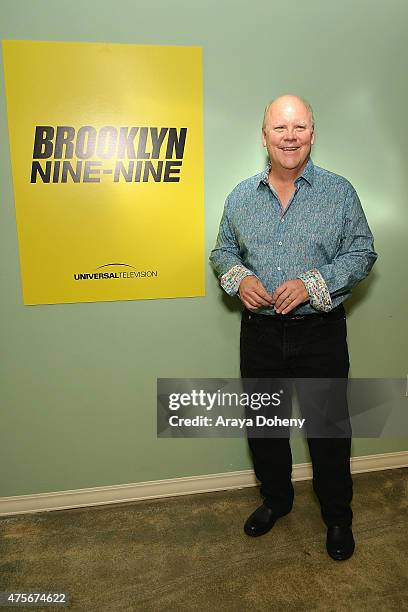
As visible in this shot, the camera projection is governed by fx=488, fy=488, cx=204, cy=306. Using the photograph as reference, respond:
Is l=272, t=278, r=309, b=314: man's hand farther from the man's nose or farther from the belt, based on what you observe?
the man's nose

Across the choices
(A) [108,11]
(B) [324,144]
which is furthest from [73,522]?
(A) [108,11]

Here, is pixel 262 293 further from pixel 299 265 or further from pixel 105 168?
pixel 105 168

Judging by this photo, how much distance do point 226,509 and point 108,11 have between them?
2.12 m

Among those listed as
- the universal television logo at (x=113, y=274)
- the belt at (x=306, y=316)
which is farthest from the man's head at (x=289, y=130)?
the universal television logo at (x=113, y=274)

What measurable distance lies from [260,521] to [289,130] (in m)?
1.55

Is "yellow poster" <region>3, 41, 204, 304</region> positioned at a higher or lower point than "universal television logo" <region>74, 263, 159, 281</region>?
higher

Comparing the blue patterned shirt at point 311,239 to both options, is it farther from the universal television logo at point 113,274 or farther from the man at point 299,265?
the universal television logo at point 113,274

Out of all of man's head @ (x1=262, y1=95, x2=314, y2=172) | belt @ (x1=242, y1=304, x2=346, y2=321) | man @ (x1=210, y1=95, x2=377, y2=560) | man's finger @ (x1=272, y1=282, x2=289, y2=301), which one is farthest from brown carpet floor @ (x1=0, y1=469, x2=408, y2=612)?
man's head @ (x1=262, y1=95, x2=314, y2=172)

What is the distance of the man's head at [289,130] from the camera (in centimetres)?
172

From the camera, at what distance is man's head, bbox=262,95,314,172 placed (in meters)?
1.72

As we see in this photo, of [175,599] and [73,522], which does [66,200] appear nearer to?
[73,522]

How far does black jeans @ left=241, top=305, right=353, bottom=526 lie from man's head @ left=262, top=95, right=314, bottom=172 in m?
0.58

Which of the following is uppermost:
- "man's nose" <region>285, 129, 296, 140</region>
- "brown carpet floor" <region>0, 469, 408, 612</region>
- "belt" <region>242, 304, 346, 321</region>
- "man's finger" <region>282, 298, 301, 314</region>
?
"man's nose" <region>285, 129, 296, 140</region>

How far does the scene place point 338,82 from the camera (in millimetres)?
2047
